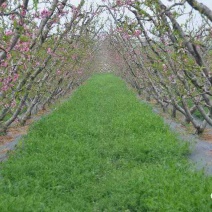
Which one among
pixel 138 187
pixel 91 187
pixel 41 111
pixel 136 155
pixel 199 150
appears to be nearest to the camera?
pixel 138 187

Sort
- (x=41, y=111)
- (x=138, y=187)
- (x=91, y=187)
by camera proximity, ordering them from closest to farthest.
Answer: (x=138, y=187)
(x=91, y=187)
(x=41, y=111)

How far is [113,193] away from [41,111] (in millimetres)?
11369

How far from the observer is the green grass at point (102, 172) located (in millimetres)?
5605

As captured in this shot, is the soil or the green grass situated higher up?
the green grass

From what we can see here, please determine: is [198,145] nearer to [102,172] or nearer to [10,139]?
[102,172]

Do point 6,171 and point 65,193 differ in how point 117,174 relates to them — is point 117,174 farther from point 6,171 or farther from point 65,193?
point 6,171

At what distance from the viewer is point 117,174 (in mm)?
7047

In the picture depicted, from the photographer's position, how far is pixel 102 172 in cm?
748

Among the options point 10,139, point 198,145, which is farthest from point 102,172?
point 10,139

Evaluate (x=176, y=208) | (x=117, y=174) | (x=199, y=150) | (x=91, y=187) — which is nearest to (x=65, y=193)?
(x=91, y=187)

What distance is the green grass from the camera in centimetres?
561

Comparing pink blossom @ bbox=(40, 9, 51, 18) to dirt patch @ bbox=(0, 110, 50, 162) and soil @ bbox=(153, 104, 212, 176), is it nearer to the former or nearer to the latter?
dirt patch @ bbox=(0, 110, 50, 162)

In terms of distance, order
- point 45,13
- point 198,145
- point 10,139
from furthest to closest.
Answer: point 10,139 → point 198,145 → point 45,13

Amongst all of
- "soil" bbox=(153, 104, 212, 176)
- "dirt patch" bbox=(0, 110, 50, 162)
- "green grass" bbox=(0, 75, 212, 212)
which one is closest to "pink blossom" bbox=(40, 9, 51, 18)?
"green grass" bbox=(0, 75, 212, 212)
